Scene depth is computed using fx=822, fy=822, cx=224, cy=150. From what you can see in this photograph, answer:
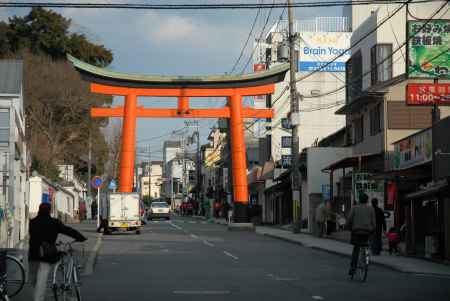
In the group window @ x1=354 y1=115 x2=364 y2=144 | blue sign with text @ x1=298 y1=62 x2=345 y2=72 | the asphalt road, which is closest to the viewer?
the asphalt road

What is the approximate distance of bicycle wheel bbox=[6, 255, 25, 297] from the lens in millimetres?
13766

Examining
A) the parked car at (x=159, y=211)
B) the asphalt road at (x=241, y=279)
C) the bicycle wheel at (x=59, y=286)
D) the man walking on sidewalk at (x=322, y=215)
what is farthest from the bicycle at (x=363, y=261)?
the parked car at (x=159, y=211)

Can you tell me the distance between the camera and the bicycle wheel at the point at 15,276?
1377cm

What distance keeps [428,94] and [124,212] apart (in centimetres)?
2132

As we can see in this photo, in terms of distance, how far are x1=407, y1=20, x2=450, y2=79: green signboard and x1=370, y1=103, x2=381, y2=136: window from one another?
350 inches

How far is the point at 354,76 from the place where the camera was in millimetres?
44188

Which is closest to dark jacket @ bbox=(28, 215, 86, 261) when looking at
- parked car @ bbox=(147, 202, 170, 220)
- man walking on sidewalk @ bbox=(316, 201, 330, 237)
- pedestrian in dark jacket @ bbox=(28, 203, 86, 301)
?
pedestrian in dark jacket @ bbox=(28, 203, 86, 301)

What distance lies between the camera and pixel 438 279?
18.0m

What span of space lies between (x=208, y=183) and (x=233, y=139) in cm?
6938

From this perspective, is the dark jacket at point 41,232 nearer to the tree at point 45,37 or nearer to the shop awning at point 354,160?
the shop awning at point 354,160

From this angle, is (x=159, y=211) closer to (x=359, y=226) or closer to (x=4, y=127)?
(x=4, y=127)

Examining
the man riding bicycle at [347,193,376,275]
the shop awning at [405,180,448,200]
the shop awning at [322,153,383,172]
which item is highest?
the shop awning at [322,153,383,172]

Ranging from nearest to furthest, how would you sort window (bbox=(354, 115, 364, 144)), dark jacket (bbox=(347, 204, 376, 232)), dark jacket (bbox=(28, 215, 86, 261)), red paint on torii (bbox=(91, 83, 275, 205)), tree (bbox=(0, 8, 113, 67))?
dark jacket (bbox=(28, 215, 86, 261))
dark jacket (bbox=(347, 204, 376, 232))
window (bbox=(354, 115, 364, 144))
red paint on torii (bbox=(91, 83, 275, 205))
tree (bbox=(0, 8, 113, 67))

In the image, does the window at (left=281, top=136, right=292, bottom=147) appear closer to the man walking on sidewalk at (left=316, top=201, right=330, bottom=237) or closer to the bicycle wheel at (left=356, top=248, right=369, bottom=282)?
the man walking on sidewalk at (left=316, top=201, right=330, bottom=237)
